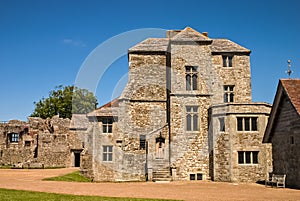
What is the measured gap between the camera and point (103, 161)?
25828mm

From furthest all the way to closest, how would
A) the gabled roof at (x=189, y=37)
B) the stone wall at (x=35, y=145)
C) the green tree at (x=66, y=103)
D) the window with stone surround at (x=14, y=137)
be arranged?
the green tree at (x=66, y=103) → the window with stone surround at (x=14, y=137) → the stone wall at (x=35, y=145) → the gabled roof at (x=189, y=37)

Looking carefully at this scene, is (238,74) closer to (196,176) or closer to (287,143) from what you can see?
(196,176)

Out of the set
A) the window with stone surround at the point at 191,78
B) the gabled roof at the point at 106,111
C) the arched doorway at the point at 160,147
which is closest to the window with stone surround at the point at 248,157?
the arched doorway at the point at 160,147

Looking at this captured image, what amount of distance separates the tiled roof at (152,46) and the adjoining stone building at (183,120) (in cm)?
9

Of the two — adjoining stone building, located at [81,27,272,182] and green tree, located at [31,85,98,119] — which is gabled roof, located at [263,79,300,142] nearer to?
adjoining stone building, located at [81,27,272,182]

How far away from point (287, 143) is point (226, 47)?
1190cm

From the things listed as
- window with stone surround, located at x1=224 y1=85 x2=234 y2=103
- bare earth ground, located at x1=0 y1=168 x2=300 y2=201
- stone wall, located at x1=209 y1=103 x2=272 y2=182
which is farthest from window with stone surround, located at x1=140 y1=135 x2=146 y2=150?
window with stone surround, located at x1=224 y1=85 x2=234 y2=103

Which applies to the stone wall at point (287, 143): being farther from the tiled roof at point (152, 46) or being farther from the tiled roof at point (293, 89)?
the tiled roof at point (152, 46)

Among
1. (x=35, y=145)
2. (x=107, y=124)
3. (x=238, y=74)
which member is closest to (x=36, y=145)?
(x=35, y=145)

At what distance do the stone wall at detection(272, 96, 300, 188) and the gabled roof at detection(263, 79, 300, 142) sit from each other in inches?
10.1

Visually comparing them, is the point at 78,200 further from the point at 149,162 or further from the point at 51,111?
the point at 51,111

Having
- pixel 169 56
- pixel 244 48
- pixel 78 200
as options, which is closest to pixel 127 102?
pixel 169 56

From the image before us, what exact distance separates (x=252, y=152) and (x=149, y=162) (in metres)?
7.50

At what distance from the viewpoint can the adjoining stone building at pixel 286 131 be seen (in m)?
17.4
